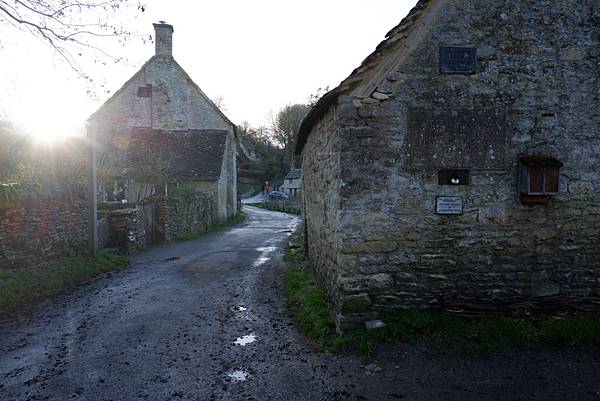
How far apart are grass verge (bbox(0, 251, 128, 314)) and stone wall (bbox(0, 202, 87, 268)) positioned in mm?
379

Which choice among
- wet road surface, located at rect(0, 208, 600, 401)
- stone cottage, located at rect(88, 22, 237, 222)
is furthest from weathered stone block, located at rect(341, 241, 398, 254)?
stone cottage, located at rect(88, 22, 237, 222)

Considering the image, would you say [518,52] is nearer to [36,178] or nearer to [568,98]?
[568,98]

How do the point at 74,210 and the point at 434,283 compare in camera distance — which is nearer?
the point at 434,283

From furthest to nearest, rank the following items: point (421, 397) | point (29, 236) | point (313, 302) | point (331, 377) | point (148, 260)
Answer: point (148, 260), point (29, 236), point (313, 302), point (331, 377), point (421, 397)

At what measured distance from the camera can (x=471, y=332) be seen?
490cm

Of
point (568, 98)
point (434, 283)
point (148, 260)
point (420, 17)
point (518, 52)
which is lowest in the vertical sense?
point (148, 260)

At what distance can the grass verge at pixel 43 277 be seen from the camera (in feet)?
23.0

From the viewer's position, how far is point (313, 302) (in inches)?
264

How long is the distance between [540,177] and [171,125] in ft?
78.6

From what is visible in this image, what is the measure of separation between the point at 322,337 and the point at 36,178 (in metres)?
8.62

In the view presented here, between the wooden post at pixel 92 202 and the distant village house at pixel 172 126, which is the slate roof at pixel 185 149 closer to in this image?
the distant village house at pixel 172 126

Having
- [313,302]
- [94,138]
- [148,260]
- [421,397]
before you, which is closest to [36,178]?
[94,138]

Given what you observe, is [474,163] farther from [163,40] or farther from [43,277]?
[163,40]

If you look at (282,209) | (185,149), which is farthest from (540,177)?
(282,209)
